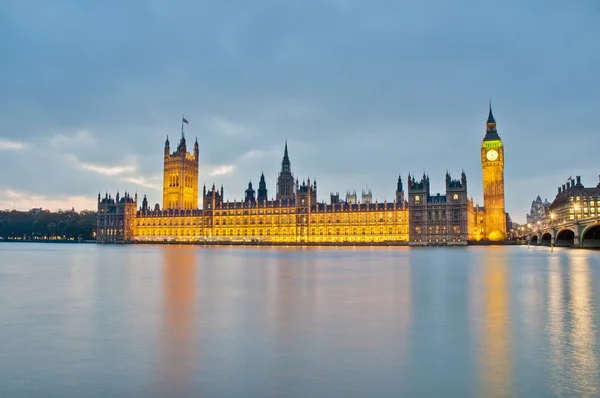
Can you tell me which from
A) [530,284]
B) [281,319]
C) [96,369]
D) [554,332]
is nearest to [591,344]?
[554,332]

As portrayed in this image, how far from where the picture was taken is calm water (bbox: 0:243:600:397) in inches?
384

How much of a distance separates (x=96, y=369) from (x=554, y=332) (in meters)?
12.2

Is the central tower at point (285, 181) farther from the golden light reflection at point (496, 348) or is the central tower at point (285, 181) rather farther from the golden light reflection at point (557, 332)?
the golden light reflection at point (496, 348)

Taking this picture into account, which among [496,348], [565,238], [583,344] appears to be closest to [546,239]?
[565,238]

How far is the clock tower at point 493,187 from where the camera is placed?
486 ft

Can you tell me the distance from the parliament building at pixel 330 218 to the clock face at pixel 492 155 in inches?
11.1

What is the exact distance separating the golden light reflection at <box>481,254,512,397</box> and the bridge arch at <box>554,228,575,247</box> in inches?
3298

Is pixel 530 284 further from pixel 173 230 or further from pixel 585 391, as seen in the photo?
pixel 173 230

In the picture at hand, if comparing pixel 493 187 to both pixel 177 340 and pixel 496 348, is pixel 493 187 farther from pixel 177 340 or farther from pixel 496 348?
pixel 177 340

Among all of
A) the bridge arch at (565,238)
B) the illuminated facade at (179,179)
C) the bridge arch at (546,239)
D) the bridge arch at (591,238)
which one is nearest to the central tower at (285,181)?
the illuminated facade at (179,179)

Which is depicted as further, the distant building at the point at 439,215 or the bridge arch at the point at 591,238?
the distant building at the point at 439,215

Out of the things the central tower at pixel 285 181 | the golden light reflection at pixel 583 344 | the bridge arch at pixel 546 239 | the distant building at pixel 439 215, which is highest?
the central tower at pixel 285 181

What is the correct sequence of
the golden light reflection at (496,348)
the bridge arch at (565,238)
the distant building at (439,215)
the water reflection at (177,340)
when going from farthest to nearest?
the distant building at (439,215) → the bridge arch at (565,238) → the water reflection at (177,340) → the golden light reflection at (496,348)

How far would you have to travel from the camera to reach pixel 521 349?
1256 cm
